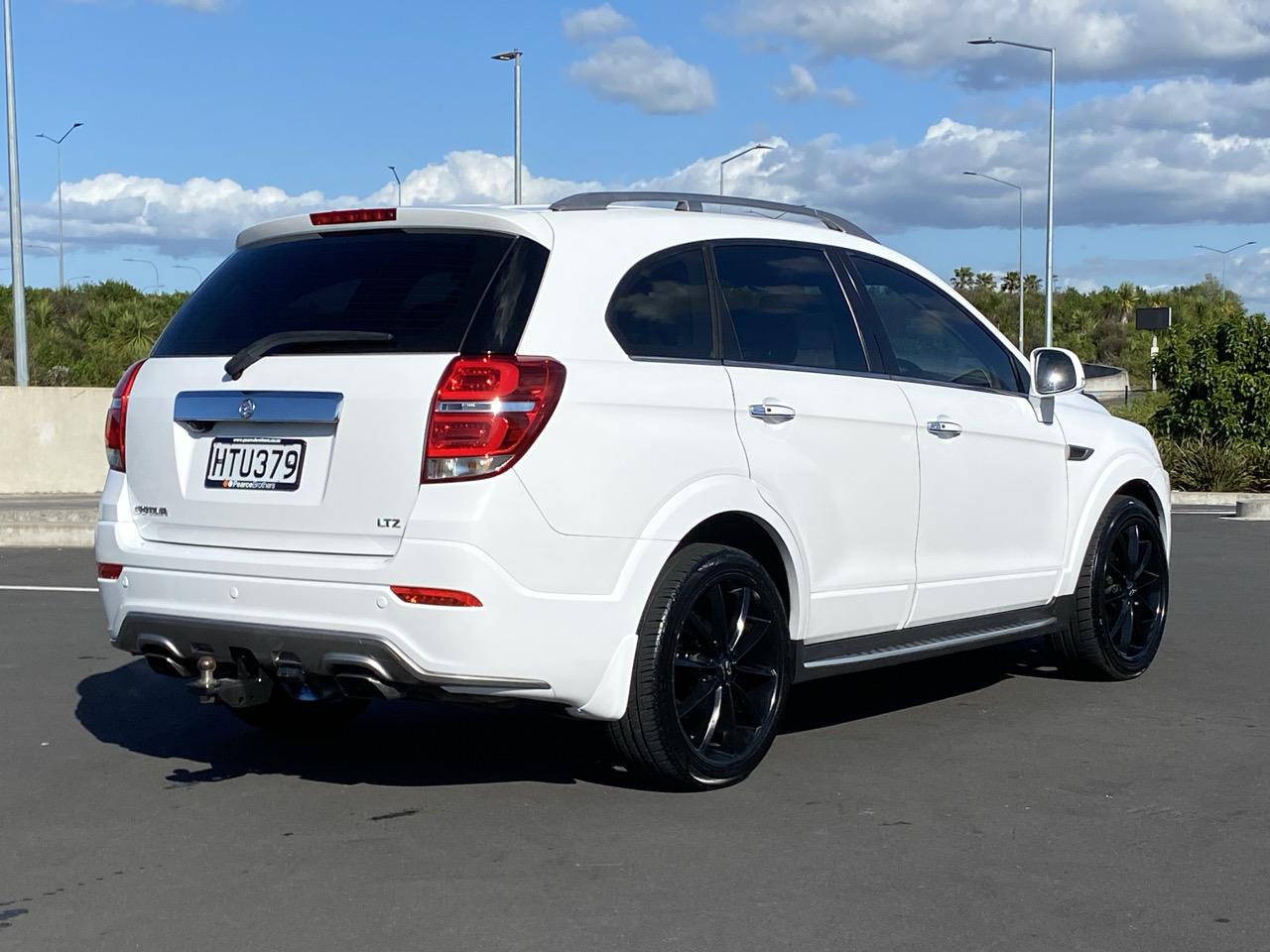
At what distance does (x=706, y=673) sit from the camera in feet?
18.7

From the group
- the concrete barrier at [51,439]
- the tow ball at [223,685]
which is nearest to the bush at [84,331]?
the concrete barrier at [51,439]

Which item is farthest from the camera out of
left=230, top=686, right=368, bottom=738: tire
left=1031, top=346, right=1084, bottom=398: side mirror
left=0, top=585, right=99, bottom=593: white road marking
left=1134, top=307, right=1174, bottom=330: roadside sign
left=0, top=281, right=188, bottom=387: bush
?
left=1134, top=307, right=1174, bottom=330: roadside sign

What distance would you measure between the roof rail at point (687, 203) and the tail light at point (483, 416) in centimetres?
84

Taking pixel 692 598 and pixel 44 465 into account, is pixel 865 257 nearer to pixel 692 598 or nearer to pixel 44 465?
pixel 692 598

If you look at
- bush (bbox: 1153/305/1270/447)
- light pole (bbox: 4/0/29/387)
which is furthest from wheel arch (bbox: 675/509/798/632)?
light pole (bbox: 4/0/29/387)

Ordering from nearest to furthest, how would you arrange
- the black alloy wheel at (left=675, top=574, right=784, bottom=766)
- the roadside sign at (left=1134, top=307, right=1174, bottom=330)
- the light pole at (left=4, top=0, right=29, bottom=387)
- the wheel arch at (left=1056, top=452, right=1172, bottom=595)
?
1. the black alloy wheel at (left=675, top=574, right=784, bottom=766)
2. the wheel arch at (left=1056, top=452, right=1172, bottom=595)
3. the light pole at (left=4, top=0, right=29, bottom=387)
4. the roadside sign at (left=1134, top=307, right=1174, bottom=330)

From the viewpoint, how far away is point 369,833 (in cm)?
519

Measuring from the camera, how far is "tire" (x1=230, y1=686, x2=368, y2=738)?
21.5ft

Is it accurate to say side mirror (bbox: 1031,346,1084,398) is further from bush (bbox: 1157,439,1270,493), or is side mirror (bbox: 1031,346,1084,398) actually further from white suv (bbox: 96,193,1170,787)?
bush (bbox: 1157,439,1270,493)

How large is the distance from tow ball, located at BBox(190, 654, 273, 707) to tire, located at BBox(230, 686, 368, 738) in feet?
3.37

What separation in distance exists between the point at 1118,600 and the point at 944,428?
1769 millimetres

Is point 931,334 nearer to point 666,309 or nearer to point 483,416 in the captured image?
point 666,309

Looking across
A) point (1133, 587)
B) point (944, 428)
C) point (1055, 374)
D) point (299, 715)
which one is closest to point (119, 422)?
point (299, 715)

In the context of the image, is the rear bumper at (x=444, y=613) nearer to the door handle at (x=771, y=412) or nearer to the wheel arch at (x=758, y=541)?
the wheel arch at (x=758, y=541)
